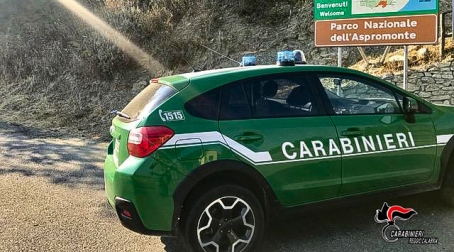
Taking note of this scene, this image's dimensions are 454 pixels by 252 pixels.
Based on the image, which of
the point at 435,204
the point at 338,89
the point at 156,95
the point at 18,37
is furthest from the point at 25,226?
the point at 18,37

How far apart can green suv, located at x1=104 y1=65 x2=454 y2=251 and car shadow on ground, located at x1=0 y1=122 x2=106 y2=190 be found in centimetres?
260

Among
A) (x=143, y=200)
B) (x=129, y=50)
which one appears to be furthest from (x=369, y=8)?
(x=129, y=50)

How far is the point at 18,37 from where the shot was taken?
619 inches

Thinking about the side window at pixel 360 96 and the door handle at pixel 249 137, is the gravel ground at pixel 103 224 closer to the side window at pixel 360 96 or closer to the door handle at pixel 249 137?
the door handle at pixel 249 137

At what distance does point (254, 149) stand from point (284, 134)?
1.03 feet

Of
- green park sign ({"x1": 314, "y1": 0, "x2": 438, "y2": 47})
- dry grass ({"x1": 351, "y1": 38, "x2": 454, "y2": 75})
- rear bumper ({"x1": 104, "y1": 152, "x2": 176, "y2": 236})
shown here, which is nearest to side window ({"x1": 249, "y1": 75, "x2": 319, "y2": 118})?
rear bumper ({"x1": 104, "y1": 152, "x2": 176, "y2": 236})

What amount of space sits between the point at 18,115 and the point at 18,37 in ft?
19.0

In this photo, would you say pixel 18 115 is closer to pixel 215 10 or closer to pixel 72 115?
pixel 72 115

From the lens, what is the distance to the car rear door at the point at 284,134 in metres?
3.49

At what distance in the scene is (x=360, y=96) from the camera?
168 inches

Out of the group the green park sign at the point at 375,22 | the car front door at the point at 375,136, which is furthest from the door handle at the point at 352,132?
the green park sign at the point at 375,22

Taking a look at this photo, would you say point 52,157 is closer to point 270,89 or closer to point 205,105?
point 205,105

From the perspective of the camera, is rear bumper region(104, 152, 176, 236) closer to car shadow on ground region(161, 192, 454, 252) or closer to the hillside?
car shadow on ground region(161, 192, 454, 252)

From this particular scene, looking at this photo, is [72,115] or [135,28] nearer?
[72,115]
